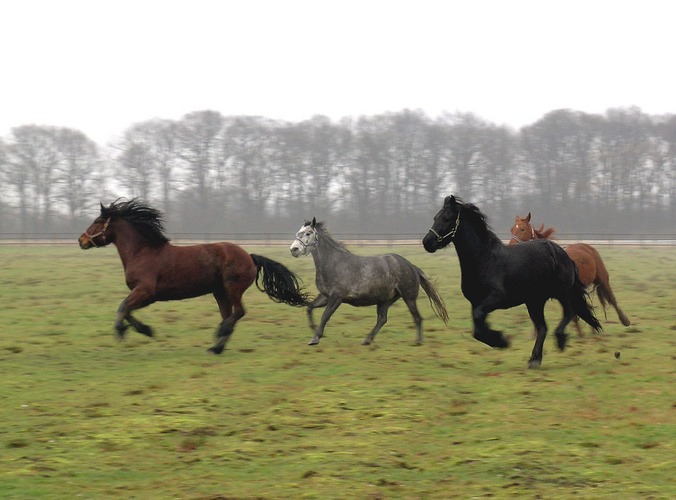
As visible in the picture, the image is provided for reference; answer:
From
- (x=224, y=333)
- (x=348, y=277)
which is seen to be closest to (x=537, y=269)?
(x=348, y=277)

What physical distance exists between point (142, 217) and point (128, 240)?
1.34 ft

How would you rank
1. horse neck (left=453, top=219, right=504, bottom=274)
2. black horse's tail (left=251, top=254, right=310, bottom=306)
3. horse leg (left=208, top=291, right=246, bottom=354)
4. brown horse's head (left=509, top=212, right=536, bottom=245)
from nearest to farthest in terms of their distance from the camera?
horse neck (left=453, top=219, right=504, bottom=274) → horse leg (left=208, top=291, right=246, bottom=354) → black horse's tail (left=251, top=254, right=310, bottom=306) → brown horse's head (left=509, top=212, right=536, bottom=245)

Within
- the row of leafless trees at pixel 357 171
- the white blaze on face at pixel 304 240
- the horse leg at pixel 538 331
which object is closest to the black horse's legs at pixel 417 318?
the white blaze on face at pixel 304 240

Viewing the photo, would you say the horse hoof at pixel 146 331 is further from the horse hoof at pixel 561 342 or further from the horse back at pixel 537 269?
the horse hoof at pixel 561 342

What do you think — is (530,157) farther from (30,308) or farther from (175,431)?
(175,431)

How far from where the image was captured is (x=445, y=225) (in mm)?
11281

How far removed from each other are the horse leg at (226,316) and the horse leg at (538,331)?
13.4 ft

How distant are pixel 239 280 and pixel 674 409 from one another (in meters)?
6.55

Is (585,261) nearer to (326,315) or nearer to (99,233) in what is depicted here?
(326,315)

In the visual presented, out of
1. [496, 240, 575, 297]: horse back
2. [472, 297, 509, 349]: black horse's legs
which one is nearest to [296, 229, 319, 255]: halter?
[496, 240, 575, 297]: horse back

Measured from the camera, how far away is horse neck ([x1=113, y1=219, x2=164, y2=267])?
44.1 feet

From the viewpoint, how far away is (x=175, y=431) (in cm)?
812

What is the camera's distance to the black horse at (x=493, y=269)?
36.8 ft

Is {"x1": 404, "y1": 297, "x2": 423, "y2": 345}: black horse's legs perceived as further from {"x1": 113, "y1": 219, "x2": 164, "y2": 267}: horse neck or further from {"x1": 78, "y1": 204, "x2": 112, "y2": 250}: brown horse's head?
{"x1": 78, "y1": 204, "x2": 112, "y2": 250}: brown horse's head
